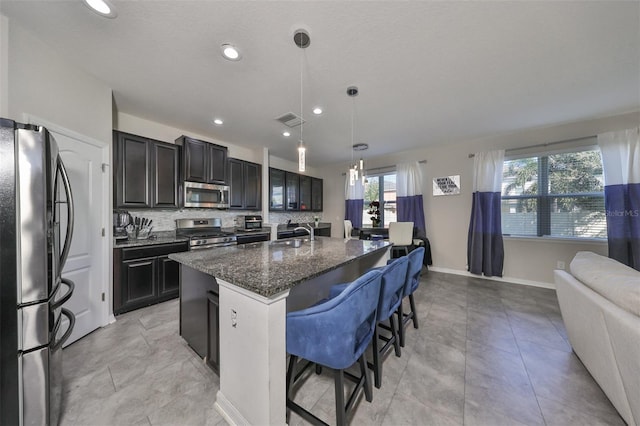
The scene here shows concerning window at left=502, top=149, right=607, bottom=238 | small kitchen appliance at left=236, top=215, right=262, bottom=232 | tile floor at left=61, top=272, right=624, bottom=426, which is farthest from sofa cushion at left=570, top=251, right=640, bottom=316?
small kitchen appliance at left=236, top=215, right=262, bottom=232

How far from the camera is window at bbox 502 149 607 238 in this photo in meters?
3.33

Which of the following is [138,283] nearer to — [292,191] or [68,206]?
[68,206]

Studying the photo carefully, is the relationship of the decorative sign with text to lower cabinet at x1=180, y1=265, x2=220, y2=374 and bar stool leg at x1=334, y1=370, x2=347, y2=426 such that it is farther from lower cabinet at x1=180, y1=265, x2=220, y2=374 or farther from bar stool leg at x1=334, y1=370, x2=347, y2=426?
lower cabinet at x1=180, y1=265, x2=220, y2=374

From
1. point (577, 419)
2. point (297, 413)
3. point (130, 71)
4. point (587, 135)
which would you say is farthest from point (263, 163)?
point (587, 135)

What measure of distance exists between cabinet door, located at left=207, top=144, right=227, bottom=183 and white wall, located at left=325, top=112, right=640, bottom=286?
341 centimetres

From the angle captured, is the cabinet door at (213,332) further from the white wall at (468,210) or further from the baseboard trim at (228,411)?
the white wall at (468,210)

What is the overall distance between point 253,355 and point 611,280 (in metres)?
2.26

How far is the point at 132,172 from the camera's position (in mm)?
2881

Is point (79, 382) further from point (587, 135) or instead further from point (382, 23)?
point (587, 135)

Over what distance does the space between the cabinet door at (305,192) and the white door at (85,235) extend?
3.84 metres

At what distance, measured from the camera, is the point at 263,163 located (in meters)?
4.63

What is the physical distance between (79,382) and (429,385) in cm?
255

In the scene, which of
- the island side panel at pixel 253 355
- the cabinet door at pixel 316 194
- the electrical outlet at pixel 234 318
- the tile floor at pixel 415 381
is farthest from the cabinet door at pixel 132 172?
the cabinet door at pixel 316 194

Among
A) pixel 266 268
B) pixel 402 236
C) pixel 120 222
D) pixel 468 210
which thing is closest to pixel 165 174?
pixel 120 222
